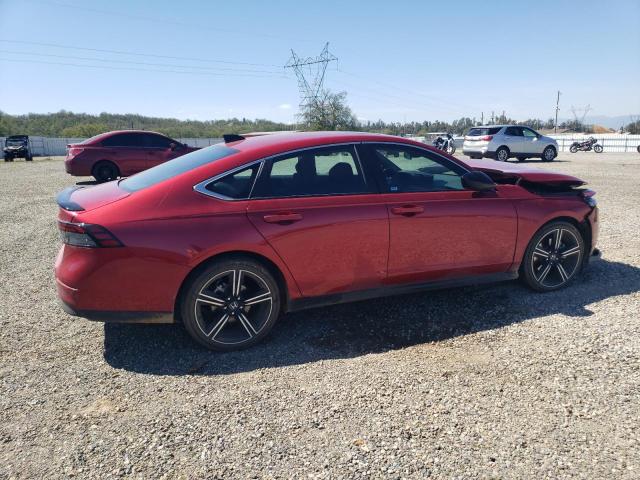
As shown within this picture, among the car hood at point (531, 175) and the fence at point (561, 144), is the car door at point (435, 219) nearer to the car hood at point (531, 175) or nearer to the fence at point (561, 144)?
the car hood at point (531, 175)

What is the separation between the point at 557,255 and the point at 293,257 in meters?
2.77

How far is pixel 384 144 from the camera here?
399cm

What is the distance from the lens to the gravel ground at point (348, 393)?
2.39m

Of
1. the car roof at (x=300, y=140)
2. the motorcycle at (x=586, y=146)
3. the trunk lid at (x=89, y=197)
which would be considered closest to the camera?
the trunk lid at (x=89, y=197)

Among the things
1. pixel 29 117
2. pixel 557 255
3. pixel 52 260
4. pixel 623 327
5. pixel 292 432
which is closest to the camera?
pixel 292 432

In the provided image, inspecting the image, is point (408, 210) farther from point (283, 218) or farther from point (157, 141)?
point (157, 141)

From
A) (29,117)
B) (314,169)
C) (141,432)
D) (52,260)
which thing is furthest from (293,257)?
(29,117)

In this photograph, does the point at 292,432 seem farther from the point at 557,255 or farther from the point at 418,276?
the point at 557,255

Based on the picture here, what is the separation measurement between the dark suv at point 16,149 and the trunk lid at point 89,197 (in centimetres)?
2985

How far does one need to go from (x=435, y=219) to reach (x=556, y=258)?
1553 mm

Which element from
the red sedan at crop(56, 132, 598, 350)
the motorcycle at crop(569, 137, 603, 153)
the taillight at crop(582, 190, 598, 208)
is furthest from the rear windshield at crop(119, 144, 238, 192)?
the motorcycle at crop(569, 137, 603, 153)

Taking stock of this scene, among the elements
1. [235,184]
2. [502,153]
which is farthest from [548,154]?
[235,184]

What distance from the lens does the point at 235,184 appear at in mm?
3479

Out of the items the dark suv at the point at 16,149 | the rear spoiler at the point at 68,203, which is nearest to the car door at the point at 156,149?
the rear spoiler at the point at 68,203
